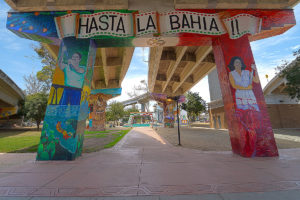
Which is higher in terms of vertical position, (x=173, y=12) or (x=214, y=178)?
(x=173, y=12)

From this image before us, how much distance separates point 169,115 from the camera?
111 ft

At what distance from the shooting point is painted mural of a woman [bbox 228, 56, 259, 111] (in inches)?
234

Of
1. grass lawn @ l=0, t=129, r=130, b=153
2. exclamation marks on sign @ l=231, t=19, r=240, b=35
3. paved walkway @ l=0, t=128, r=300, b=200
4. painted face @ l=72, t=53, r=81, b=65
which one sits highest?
exclamation marks on sign @ l=231, t=19, r=240, b=35

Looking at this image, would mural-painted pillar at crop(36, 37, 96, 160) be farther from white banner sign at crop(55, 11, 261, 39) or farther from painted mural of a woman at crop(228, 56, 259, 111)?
painted mural of a woman at crop(228, 56, 259, 111)

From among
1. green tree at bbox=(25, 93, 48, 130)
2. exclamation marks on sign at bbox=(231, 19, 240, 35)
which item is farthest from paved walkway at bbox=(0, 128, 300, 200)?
green tree at bbox=(25, 93, 48, 130)

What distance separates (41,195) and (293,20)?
11458mm

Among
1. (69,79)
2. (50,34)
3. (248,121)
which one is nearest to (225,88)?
(248,121)

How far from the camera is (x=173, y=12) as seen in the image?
6387 millimetres

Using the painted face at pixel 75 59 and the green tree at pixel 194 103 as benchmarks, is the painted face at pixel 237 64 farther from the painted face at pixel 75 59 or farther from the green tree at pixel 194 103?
the green tree at pixel 194 103

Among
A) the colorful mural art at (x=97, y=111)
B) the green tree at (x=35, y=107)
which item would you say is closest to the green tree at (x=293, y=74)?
the colorful mural art at (x=97, y=111)

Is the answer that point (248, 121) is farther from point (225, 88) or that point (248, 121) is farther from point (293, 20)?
point (293, 20)

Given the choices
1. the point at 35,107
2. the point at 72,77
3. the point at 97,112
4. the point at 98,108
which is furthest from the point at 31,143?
the point at 98,108

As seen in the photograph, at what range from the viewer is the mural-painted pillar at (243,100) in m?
5.61

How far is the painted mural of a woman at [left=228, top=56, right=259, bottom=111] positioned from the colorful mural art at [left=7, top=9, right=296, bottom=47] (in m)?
1.33
